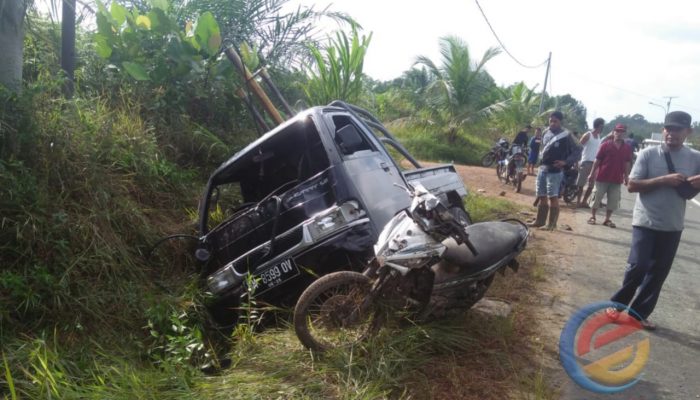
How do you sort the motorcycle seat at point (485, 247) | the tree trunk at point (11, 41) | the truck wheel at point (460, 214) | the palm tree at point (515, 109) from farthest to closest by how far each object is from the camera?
the palm tree at point (515, 109) < the truck wheel at point (460, 214) < the tree trunk at point (11, 41) < the motorcycle seat at point (485, 247)

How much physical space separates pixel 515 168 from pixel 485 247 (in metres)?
9.79

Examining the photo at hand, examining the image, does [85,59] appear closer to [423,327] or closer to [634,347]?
[423,327]

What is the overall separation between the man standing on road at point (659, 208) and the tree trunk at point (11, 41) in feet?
17.8

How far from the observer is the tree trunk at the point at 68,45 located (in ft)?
18.2

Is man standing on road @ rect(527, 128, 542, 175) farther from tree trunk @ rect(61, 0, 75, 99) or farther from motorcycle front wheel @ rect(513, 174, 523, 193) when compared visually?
tree trunk @ rect(61, 0, 75, 99)

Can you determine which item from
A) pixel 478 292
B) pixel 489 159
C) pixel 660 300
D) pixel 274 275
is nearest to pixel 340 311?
pixel 274 275

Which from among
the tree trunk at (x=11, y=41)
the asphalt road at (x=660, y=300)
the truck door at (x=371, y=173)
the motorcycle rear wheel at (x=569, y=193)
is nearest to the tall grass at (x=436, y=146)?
the motorcycle rear wheel at (x=569, y=193)

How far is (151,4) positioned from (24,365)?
224 inches

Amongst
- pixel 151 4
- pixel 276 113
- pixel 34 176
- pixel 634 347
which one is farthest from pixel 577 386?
pixel 151 4

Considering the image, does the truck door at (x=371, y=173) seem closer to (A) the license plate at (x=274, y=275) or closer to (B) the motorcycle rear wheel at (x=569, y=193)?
(A) the license plate at (x=274, y=275)

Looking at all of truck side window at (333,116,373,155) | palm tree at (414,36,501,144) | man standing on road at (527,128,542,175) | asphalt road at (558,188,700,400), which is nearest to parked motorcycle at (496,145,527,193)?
man standing on road at (527,128,542,175)

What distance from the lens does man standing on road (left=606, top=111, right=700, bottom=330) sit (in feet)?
12.7

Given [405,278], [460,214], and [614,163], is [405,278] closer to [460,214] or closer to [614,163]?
[460,214]

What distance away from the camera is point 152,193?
5.49m
